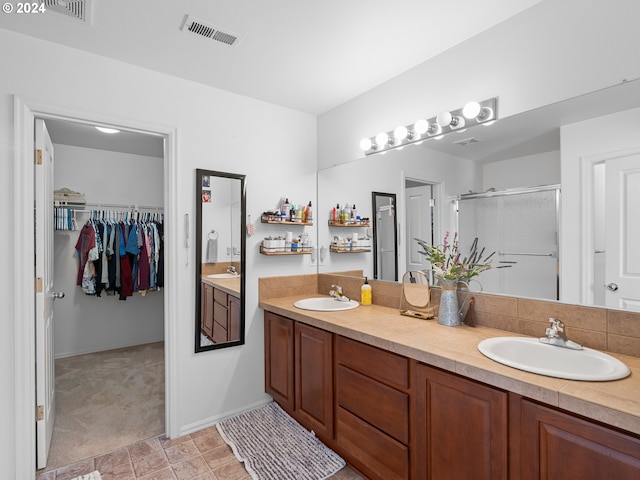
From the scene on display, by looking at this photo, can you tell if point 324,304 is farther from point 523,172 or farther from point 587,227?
point 587,227

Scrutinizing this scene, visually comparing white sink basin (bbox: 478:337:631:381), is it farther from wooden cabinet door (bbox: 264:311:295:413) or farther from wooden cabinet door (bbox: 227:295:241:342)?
wooden cabinet door (bbox: 227:295:241:342)

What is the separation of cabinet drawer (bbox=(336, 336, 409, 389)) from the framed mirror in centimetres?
99

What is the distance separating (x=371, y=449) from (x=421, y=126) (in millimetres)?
1871

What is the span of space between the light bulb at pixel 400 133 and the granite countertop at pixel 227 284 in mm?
1539

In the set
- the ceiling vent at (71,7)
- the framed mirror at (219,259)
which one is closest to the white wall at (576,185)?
the framed mirror at (219,259)

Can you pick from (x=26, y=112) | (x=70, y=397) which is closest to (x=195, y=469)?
(x=70, y=397)

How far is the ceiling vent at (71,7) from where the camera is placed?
62.9 inches

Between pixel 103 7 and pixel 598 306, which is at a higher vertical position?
Result: pixel 103 7

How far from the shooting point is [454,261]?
2.06 m

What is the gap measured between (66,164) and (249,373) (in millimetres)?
3201

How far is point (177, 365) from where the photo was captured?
7.71 feet

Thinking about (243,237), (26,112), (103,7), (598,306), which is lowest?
(598,306)

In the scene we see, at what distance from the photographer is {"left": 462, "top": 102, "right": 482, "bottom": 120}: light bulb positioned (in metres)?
1.86

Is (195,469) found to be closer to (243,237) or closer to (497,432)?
(243,237)
